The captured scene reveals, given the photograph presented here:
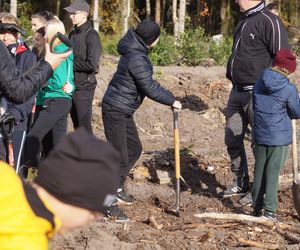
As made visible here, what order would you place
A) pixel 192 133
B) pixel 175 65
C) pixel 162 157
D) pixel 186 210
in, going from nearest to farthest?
pixel 186 210
pixel 162 157
pixel 192 133
pixel 175 65

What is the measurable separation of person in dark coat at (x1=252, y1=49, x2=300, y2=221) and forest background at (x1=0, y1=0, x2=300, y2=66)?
10388 mm

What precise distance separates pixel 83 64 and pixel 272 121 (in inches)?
100

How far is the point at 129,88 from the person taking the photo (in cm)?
700

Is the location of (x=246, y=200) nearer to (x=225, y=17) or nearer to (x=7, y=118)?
(x=7, y=118)

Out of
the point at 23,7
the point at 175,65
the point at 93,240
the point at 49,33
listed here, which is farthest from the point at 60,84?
the point at 23,7

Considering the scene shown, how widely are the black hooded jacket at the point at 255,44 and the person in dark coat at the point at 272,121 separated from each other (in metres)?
0.91

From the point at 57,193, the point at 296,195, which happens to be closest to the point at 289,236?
the point at 296,195

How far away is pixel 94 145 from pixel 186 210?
5.39 m

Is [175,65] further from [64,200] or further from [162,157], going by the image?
[64,200]

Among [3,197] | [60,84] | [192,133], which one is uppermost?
[3,197]

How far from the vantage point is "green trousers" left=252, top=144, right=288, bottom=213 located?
6738 mm

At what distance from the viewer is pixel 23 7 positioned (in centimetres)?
2981

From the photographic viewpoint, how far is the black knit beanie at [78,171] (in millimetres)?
2238

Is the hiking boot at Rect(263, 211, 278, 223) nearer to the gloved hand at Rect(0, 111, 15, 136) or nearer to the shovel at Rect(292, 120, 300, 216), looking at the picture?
the shovel at Rect(292, 120, 300, 216)
